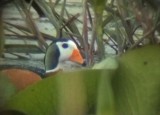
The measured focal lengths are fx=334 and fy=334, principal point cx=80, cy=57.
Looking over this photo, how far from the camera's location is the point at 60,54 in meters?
0.36

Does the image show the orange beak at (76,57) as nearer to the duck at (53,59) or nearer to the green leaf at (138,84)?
the duck at (53,59)

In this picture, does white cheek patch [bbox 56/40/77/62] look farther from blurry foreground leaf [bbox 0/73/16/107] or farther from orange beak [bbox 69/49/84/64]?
blurry foreground leaf [bbox 0/73/16/107]

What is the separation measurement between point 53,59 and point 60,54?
13 mm

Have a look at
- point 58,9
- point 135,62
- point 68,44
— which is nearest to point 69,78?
point 135,62

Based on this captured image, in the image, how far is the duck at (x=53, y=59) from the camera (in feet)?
0.78

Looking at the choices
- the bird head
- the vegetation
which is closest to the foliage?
the vegetation

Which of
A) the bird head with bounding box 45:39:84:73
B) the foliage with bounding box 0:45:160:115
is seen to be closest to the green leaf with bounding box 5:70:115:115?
the foliage with bounding box 0:45:160:115

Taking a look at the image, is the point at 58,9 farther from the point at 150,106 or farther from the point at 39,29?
the point at 150,106

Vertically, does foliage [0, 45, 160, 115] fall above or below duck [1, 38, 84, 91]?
above

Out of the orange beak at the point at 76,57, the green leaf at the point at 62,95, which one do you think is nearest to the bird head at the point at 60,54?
the orange beak at the point at 76,57

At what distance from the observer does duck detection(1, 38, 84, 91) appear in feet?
0.78

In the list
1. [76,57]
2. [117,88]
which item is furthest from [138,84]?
[76,57]

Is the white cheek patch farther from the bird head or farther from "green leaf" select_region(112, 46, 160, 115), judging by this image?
"green leaf" select_region(112, 46, 160, 115)

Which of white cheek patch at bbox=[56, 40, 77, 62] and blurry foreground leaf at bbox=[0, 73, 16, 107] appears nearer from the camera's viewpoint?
blurry foreground leaf at bbox=[0, 73, 16, 107]
